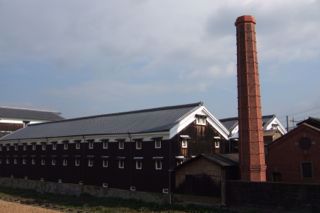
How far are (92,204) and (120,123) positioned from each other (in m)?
9.63

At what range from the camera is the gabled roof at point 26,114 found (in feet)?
232

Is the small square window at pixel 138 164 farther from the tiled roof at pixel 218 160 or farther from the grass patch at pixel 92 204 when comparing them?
the tiled roof at pixel 218 160

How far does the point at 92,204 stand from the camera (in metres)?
33.8

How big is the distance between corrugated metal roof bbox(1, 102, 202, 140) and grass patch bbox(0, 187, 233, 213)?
234 inches

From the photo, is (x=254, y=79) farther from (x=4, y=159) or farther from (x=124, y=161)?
(x=4, y=159)

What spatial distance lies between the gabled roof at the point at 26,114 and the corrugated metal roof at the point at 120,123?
16.1 metres

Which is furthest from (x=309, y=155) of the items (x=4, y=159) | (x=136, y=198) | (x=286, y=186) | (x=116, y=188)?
(x=4, y=159)

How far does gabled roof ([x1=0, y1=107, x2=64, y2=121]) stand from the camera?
70619mm

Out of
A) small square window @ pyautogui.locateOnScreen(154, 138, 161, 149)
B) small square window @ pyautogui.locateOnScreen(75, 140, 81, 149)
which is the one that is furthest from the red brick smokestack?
small square window @ pyautogui.locateOnScreen(75, 140, 81, 149)

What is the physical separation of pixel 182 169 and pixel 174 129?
10.4 ft

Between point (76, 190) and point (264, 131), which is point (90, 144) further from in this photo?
point (264, 131)

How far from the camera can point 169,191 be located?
108 feet

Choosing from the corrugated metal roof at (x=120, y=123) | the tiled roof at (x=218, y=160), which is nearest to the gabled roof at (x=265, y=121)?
the corrugated metal roof at (x=120, y=123)

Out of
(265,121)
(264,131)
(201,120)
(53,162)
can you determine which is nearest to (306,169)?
(201,120)
